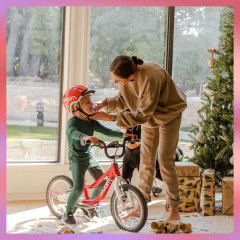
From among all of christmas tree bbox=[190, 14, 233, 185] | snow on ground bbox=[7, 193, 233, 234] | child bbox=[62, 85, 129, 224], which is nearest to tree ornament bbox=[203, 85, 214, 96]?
christmas tree bbox=[190, 14, 233, 185]

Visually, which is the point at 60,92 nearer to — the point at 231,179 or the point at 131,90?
the point at 131,90

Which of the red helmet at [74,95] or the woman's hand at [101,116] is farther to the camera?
the red helmet at [74,95]

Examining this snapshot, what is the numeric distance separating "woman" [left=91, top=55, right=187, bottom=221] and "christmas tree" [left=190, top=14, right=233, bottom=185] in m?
0.97

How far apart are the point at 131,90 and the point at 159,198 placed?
5.25 ft

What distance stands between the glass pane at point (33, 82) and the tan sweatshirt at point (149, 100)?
1.20 metres

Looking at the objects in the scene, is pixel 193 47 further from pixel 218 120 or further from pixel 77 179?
pixel 77 179

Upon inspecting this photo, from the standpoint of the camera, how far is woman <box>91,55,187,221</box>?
300cm

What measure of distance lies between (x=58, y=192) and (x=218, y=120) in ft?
5.84

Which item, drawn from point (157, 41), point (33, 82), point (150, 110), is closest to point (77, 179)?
point (150, 110)

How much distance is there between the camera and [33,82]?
440 centimetres

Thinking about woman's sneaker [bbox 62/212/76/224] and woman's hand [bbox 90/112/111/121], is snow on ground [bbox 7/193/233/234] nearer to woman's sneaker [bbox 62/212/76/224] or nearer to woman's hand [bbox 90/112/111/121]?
woman's sneaker [bbox 62/212/76/224]

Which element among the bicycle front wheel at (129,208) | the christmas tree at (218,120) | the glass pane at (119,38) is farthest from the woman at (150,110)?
the glass pane at (119,38)

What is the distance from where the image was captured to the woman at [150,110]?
300cm

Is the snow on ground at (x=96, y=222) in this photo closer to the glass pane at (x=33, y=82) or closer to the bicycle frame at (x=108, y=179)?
the bicycle frame at (x=108, y=179)
